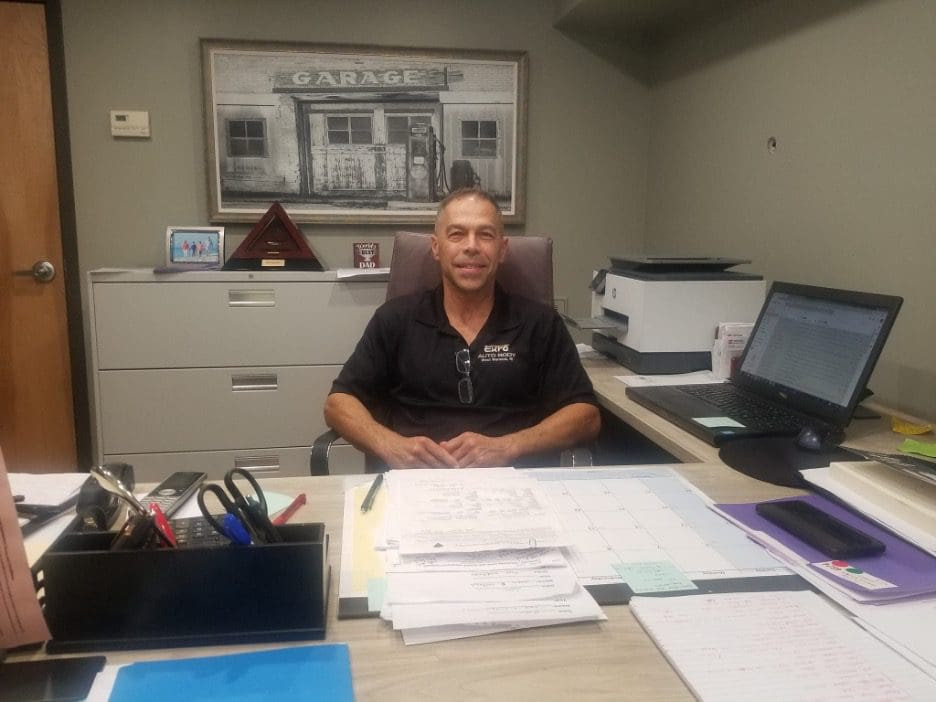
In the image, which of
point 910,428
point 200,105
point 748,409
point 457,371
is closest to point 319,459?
point 457,371

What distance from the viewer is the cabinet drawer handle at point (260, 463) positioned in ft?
8.49

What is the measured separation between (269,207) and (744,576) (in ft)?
8.01

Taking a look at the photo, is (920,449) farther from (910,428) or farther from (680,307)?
(680,307)

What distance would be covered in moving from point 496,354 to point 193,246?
1598mm

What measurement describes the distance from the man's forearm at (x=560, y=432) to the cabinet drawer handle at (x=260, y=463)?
1291 millimetres

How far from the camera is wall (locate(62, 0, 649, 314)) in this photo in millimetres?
2668

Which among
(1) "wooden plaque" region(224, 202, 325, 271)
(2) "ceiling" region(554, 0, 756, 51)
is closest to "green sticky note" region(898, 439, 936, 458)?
(2) "ceiling" region(554, 0, 756, 51)

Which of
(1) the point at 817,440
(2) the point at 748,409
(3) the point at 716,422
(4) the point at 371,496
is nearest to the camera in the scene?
(4) the point at 371,496

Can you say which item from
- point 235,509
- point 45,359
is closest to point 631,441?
point 235,509

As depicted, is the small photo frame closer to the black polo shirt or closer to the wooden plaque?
the wooden plaque

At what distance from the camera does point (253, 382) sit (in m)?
2.55

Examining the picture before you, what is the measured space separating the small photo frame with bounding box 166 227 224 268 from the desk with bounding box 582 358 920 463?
1710 millimetres

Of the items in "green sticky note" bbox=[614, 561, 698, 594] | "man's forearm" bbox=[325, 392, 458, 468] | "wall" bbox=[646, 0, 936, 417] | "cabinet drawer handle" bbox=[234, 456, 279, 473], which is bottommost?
"cabinet drawer handle" bbox=[234, 456, 279, 473]

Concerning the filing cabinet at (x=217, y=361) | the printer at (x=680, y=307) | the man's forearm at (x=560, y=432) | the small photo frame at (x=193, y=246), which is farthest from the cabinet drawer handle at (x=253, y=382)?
the printer at (x=680, y=307)
